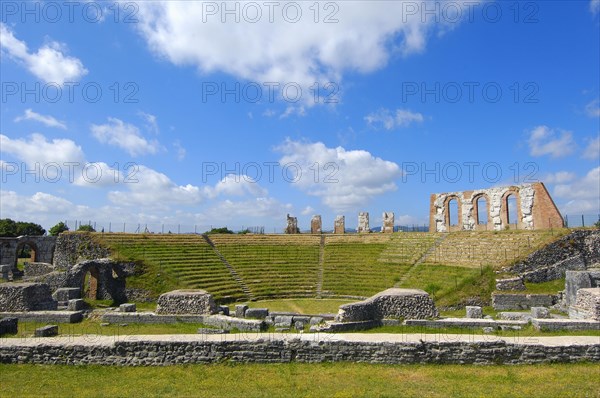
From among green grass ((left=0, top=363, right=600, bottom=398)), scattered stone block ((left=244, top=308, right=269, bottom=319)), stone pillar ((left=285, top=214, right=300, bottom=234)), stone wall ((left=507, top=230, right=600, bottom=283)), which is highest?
stone pillar ((left=285, top=214, right=300, bottom=234))

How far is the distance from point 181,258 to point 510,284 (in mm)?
24494

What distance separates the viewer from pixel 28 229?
6656 cm

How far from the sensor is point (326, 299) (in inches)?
1054

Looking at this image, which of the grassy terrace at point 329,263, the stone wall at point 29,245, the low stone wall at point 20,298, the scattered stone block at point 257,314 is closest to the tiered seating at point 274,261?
the grassy terrace at point 329,263

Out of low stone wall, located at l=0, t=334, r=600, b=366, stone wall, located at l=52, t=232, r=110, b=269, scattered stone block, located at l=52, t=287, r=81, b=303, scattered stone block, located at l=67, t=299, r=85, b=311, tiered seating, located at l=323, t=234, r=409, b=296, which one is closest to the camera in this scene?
low stone wall, located at l=0, t=334, r=600, b=366

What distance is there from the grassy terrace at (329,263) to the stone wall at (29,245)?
53.6 feet

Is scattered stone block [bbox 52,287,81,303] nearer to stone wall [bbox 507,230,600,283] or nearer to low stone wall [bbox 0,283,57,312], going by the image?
low stone wall [bbox 0,283,57,312]

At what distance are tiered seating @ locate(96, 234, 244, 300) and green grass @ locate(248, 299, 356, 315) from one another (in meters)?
2.65

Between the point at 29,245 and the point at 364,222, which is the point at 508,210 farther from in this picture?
the point at 29,245

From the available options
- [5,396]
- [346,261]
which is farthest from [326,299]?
[5,396]

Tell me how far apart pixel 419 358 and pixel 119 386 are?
7372 millimetres

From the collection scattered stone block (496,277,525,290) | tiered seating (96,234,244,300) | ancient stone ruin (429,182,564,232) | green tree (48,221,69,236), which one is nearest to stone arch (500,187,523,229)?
ancient stone ruin (429,182,564,232)

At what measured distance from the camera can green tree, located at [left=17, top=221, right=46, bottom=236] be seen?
6544 centimetres

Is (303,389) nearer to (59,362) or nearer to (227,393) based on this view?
(227,393)
